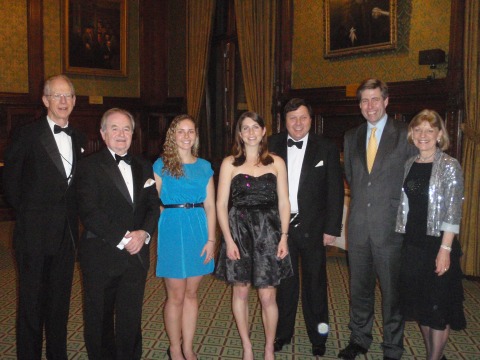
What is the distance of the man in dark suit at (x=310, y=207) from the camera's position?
328cm

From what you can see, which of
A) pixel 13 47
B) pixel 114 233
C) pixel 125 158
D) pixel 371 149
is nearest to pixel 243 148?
pixel 125 158

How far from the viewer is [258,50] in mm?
7254

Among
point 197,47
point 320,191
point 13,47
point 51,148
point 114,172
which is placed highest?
point 197,47

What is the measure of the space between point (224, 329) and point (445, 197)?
2031mm

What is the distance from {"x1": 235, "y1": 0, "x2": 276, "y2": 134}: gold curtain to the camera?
708 cm

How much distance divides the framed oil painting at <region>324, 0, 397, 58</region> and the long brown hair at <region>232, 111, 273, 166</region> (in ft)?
11.5

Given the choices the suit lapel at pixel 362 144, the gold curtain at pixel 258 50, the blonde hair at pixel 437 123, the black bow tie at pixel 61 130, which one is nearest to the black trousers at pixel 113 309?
the black bow tie at pixel 61 130

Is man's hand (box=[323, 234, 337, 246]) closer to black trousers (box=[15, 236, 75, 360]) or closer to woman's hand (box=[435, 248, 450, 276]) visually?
woman's hand (box=[435, 248, 450, 276])

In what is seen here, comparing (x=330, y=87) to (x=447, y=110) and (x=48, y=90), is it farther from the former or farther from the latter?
(x=48, y=90)

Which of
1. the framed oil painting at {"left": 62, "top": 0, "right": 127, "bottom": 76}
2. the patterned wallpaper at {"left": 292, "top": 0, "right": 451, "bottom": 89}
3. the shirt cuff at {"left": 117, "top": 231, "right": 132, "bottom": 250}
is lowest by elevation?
the shirt cuff at {"left": 117, "top": 231, "right": 132, "bottom": 250}

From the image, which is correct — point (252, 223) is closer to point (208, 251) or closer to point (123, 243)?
point (208, 251)

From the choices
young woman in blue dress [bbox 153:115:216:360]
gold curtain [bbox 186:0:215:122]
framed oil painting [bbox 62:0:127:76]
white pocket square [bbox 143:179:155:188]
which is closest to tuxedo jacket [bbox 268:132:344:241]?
young woman in blue dress [bbox 153:115:216:360]

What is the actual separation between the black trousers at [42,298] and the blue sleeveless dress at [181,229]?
1.86ft

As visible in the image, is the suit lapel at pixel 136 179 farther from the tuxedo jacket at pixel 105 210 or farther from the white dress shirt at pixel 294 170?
the white dress shirt at pixel 294 170
